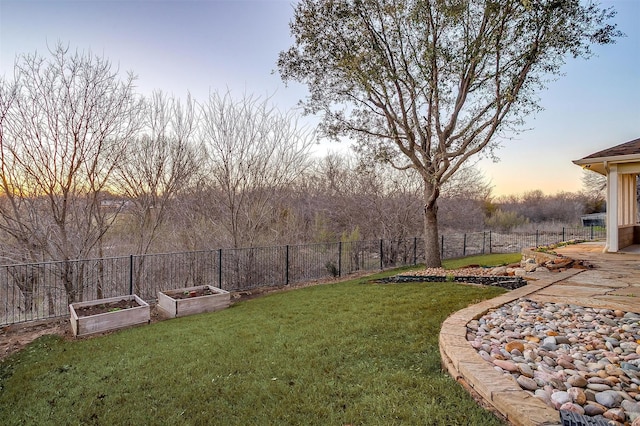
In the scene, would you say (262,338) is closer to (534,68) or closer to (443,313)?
(443,313)

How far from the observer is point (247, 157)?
8617 millimetres

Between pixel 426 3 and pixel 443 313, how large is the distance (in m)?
6.70

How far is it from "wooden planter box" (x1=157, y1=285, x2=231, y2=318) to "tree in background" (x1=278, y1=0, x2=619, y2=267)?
5.39 meters

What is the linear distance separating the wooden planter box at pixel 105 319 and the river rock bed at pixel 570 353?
196 inches

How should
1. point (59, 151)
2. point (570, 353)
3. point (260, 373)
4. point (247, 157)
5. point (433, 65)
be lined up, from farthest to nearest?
point (247, 157), point (433, 65), point (59, 151), point (260, 373), point (570, 353)

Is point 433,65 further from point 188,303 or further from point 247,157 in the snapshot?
point 188,303

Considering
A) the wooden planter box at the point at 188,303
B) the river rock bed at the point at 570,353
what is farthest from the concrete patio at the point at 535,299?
the wooden planter box at the point at 188,303

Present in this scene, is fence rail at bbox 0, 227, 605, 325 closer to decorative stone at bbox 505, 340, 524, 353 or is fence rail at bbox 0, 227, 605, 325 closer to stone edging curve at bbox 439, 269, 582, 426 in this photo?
stone edging curve at bbox 439, 269, 582, 426

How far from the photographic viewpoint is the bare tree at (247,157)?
8.34m

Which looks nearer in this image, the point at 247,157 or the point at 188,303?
the point at 188,303

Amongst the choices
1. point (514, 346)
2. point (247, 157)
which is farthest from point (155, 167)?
point (514, 346)

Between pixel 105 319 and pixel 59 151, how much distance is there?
10.9 feet

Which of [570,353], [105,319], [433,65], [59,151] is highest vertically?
[433,65]

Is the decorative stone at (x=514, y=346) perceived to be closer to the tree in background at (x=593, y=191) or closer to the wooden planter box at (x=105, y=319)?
the wooden planter box at (x=105, y=319)
